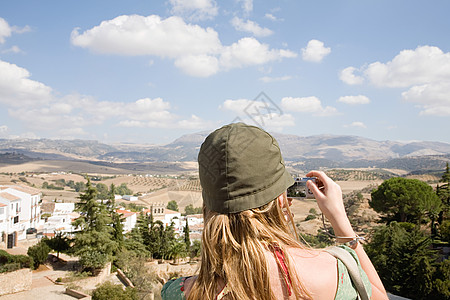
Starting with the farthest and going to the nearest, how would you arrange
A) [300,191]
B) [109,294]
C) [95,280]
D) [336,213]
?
1. [95,280]
2. [109,294]
3. [300,191]
4. [336,213]

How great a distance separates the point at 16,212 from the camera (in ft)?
102

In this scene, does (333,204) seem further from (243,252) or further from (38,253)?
(38,253)

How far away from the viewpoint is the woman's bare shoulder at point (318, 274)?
100 cm

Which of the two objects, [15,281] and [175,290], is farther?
[15,281]

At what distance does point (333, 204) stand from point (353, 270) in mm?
243

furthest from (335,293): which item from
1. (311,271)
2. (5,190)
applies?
(5,190)

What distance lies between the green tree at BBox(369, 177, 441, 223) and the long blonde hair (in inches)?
1067

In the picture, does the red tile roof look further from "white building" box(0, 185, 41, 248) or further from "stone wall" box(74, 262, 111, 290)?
"stone wall" box(74, 262, 111, 290)

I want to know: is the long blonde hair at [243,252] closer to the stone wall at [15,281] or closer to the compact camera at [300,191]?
the compact camera at [300,191]

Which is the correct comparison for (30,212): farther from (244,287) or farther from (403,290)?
(244,287)

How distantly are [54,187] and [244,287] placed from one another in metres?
113

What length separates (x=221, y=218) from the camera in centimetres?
110

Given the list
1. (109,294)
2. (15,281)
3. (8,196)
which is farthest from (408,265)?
(8,196)

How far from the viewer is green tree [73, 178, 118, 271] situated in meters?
18.2
